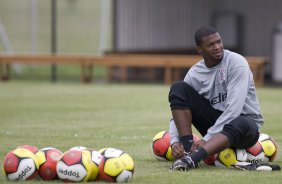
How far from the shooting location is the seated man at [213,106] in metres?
7.85

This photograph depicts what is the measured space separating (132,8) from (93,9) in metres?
16.8

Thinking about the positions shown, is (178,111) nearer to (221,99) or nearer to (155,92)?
(221,99)

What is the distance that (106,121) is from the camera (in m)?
13.6

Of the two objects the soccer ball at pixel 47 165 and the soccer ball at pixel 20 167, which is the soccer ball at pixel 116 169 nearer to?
the soccer ball at pixel 47 165

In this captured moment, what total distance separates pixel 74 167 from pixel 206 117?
6.15 ft

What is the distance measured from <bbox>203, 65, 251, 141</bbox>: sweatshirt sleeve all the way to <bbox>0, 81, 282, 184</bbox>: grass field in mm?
423

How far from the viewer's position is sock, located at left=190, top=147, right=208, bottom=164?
774cm

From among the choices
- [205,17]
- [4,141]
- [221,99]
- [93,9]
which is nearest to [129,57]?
[205,17]

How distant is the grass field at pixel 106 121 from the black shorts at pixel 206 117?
1.17 ft

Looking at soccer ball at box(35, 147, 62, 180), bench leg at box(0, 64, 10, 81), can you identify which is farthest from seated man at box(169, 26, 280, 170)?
bench leg at box(0, 64, 10, 81)

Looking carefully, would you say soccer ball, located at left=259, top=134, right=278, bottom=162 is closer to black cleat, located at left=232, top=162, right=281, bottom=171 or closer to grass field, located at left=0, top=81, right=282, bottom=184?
grass field, located at left=0, top=81, right=282, bottom=184

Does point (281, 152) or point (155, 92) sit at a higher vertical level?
point (281, 152)

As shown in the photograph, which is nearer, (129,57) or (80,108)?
(80,108)

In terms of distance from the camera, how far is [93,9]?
43688mm
